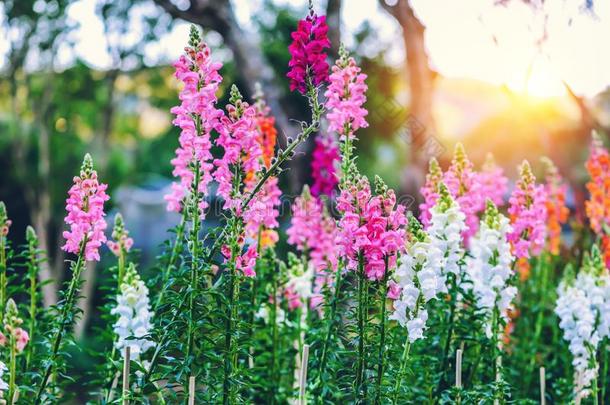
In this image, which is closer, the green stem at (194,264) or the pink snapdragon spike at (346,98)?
the green stem at (194,264)

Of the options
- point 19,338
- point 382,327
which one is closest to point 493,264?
point 382,327

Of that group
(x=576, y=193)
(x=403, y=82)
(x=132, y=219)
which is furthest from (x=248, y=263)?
(x=132, y=219)

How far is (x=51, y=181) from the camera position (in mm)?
13219

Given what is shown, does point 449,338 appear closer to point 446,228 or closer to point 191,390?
point 446,228

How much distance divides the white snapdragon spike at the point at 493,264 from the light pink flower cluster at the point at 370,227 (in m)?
0.85

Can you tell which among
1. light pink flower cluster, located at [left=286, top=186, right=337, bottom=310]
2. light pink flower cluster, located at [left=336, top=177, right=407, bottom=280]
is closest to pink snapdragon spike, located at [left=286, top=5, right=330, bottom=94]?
light pink flower cluster, located at [left=336, top=177, right=407, bottom=280]

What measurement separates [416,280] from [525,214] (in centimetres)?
118

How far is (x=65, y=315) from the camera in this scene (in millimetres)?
3605

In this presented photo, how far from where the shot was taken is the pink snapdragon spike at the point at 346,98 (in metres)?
3.82

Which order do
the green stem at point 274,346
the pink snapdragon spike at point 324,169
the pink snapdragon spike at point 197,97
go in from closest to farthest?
the pink snapdragon spike at point 197,97 < the green stem at point 274,346 < the pink snapdragon spike at point 324,169

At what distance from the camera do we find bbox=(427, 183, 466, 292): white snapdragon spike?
12.4 feet

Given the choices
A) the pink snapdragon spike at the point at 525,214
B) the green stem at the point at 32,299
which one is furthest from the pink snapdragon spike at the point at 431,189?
the green stem at the point at 32,299

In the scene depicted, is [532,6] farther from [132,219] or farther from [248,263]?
[132,219]

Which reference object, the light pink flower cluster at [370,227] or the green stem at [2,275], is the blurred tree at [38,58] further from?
the light pink flower cluster at [370,227]
